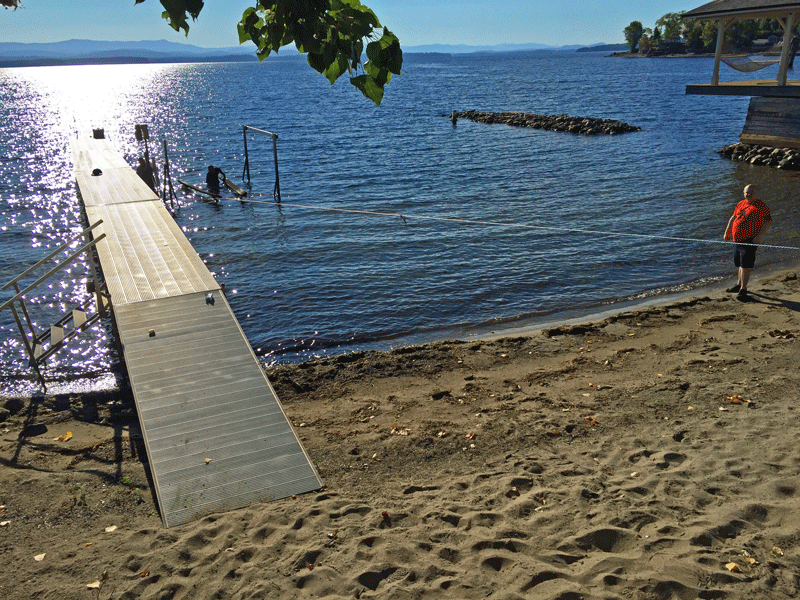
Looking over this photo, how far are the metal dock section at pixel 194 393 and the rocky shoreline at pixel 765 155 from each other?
27.7m

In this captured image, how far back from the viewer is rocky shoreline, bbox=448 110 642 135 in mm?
45094

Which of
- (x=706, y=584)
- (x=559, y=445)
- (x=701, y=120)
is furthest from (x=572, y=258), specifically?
(x=701, y=120)

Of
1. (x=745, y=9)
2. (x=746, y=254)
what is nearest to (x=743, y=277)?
(x=746, y=254)

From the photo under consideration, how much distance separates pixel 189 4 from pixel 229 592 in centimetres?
398

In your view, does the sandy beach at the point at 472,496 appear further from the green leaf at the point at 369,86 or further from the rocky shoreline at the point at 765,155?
the rocky shoreline at the point at 765,155

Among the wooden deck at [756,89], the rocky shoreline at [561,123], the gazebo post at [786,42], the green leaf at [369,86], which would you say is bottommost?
the rocky shoreline at [561,123]

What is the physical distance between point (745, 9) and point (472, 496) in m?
26.6

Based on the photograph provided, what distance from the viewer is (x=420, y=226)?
20.7m

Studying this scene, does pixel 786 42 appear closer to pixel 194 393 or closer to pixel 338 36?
pixel 194 393

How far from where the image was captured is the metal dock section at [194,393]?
5.87 m

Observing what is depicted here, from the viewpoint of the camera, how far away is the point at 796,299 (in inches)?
470

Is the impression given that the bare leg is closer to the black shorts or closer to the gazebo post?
the black shorts

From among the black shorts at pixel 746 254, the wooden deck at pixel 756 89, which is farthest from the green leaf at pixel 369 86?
the wooden deck at pixel 756 89

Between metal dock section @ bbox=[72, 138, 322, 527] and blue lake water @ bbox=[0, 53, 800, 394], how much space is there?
2.20 metres
